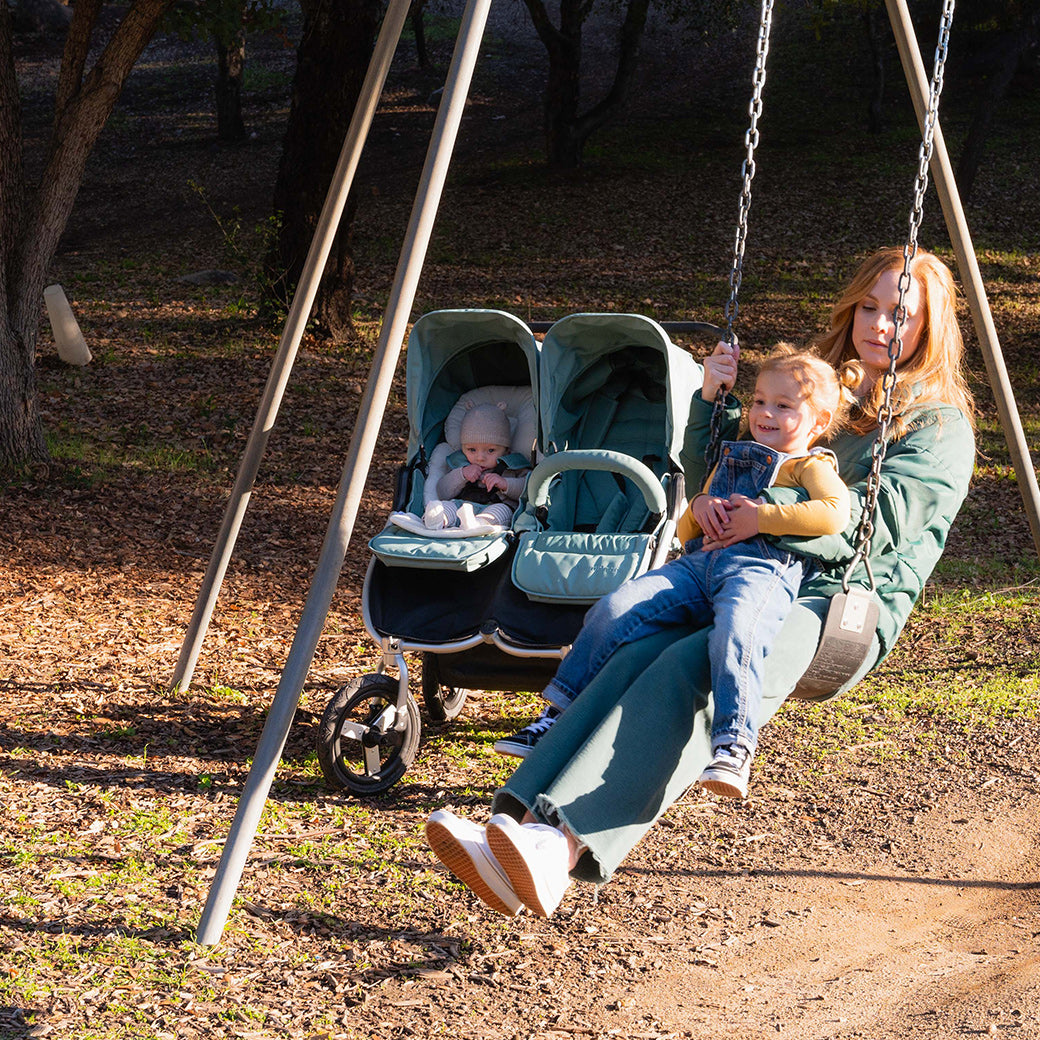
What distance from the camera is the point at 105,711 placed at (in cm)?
501

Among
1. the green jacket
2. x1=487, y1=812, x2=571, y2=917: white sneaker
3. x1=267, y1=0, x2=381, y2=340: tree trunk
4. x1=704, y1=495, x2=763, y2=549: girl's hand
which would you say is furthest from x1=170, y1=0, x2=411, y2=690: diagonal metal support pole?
x1=267, y1=0, x2=381, y2=340: tree trunk

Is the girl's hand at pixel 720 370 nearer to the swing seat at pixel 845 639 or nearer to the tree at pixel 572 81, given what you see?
the swing seat at pixel 845 639

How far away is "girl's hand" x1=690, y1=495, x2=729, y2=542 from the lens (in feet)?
10.7

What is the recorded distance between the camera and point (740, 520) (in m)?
3.21

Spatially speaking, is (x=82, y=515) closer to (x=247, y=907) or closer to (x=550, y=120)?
(x=247, y=907)

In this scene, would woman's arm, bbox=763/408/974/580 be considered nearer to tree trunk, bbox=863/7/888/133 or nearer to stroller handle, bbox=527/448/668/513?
stroller handle, bbox=527/448/668/513

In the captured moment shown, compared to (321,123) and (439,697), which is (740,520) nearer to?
(439,697)

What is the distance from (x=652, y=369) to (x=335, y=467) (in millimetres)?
4151

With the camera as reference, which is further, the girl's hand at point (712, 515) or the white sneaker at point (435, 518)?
the white sneaker at point (435, 518)

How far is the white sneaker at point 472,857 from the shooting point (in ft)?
8.93

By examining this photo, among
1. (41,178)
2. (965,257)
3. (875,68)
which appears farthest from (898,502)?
(875,68)

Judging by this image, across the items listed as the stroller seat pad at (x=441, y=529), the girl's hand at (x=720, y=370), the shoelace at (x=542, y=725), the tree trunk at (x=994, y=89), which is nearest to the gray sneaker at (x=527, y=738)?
the shoelace at (x=542, y=725)

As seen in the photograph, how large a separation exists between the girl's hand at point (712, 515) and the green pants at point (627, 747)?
338 millimetres

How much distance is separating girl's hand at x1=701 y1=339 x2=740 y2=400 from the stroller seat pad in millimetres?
1110
